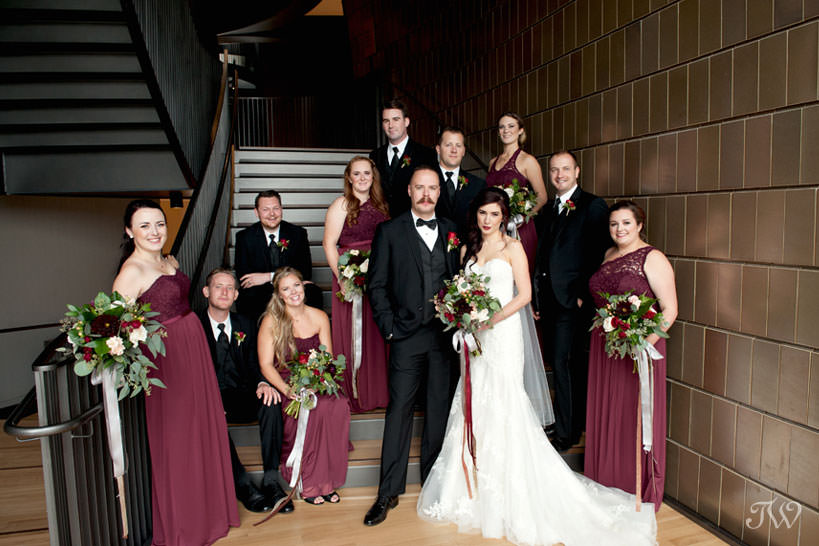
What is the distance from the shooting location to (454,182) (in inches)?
166

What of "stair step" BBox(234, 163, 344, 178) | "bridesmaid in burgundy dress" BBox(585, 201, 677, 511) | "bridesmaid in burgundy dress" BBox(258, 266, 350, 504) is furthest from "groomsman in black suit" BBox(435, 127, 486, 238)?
"stair step" BBox(234, 163, 344, 178)

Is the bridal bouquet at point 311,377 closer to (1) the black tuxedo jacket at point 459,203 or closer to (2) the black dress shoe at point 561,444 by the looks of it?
(1) the black tuxedo jacket at point 459,203

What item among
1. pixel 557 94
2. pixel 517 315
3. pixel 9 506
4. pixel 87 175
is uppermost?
pixel 557 94

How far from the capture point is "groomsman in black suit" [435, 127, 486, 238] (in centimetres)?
410

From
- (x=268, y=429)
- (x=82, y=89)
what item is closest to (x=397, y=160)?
(x=268, y=429)

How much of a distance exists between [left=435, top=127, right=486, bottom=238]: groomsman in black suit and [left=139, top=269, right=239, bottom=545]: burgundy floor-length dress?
1.89m

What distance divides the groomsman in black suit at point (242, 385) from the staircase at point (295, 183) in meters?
2.15

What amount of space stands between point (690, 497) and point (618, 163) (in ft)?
7.61

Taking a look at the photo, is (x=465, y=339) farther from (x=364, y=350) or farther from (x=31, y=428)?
(x=31, y=428)

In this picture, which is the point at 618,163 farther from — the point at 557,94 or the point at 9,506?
the point at 9,506

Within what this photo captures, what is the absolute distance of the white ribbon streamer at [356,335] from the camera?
4.07 metres

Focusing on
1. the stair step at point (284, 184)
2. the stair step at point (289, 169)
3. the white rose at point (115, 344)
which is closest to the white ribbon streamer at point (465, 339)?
the white rose at point (115, 344)

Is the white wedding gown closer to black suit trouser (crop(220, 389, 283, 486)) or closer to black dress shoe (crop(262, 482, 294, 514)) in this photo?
black dress shoe (crop(262, 482, 294, 514))

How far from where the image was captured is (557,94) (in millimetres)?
4973
